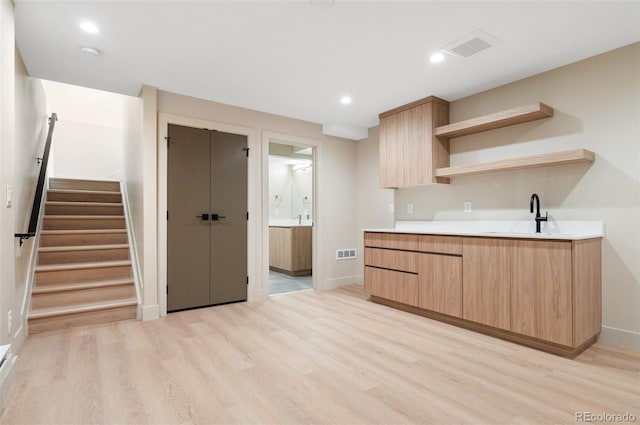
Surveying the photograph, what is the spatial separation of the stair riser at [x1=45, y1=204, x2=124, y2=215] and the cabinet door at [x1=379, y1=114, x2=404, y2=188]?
402 centimetres

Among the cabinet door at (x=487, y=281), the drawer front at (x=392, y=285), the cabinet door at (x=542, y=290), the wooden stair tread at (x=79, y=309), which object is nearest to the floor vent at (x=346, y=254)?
the drawer front at (x=392, y=285)

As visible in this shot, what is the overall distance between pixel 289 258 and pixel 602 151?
4.60 m

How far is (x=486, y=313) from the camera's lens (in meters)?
2.91

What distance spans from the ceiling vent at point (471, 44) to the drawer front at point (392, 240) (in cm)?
182

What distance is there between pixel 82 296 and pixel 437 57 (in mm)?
4217

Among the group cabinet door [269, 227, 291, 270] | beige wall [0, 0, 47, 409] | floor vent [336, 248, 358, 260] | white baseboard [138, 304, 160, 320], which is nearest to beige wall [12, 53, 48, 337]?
beige wall [0, 0, 47, 409]

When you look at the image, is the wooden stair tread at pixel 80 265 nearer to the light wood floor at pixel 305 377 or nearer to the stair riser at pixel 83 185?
the light wood floor at pixel 305 377

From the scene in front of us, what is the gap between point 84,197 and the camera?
16.4 ft

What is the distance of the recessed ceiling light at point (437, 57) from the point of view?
9.15ft

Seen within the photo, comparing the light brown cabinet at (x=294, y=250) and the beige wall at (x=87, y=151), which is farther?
Result: the light brown cabinet at (x=294, y=250)

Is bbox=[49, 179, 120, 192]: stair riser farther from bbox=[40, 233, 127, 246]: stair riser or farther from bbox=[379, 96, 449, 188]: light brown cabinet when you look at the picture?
bbox=[379, 96, 449, 188]: light brown cabinet

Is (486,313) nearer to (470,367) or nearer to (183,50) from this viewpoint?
(470,367)

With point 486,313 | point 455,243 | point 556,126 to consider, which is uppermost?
point 556,126

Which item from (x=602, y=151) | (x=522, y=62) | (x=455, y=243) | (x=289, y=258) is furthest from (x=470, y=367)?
(x=289, y=258)
